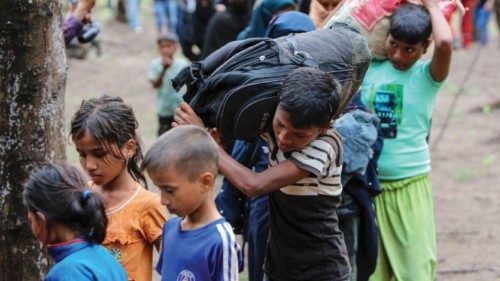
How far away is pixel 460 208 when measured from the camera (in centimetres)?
880

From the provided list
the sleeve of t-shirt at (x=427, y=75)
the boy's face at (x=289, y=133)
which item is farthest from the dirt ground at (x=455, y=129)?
the boy's face at (x=289, y=133)

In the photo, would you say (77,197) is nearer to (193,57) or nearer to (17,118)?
(17,118)

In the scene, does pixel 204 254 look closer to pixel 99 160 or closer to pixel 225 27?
pixel 99 160

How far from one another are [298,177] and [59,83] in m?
1.23

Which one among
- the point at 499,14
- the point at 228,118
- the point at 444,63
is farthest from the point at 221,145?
the point at 499,14

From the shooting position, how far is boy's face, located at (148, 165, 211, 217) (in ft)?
10.5

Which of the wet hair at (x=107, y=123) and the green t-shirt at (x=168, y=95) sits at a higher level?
the wet hair at (x=107, y=123)

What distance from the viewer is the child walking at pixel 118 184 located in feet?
11.7

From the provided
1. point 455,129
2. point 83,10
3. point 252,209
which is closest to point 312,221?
point 252,209

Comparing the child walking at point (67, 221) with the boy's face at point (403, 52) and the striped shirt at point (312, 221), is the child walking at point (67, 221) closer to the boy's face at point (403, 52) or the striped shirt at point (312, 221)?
the striped shirt at point (312, 221)

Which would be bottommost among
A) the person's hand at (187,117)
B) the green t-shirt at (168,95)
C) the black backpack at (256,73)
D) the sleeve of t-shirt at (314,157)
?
the green t-shirt at (168,95)

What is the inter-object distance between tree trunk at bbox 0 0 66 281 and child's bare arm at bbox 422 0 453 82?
1777mm

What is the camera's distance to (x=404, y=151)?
4.93 meters

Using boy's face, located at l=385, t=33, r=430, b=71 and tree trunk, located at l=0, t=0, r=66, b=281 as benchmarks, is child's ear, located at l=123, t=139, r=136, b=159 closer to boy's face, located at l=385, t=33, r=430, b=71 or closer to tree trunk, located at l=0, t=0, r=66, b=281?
tree trunk, located at l=0, t=0, r=66, b=281
